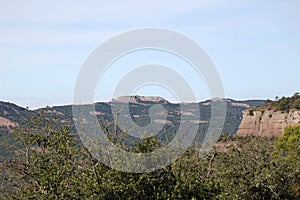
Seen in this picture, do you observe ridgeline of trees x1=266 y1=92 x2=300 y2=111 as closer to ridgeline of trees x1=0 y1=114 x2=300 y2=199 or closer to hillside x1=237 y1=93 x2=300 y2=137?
hillside x1=237 y1=93 x2=300 y2=137

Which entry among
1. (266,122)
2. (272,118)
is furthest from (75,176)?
(266,122)

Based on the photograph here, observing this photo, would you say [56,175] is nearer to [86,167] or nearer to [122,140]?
[86,167]

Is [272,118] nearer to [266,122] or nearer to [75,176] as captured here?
[266,122]

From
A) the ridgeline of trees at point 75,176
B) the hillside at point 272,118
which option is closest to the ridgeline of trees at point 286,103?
the hillside at point 272,118

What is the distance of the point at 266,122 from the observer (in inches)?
3775

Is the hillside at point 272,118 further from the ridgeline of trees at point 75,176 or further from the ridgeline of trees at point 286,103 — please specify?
the ridgeline of trees at point 75,176

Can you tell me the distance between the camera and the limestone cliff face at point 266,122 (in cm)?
8969

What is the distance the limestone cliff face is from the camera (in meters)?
89.7

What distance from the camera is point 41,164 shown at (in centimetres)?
1334

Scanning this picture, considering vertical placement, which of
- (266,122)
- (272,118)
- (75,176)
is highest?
(272,118)

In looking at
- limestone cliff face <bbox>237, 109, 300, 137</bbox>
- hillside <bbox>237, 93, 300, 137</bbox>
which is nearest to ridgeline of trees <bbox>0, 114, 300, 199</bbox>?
limestone cliff face <bbox>237, 109, 300, 137</bbox>

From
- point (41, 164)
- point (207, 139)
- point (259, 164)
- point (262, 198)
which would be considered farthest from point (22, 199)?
point (259, 164)

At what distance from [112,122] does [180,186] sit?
7.98 ft

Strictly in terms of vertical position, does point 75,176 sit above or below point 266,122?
below
